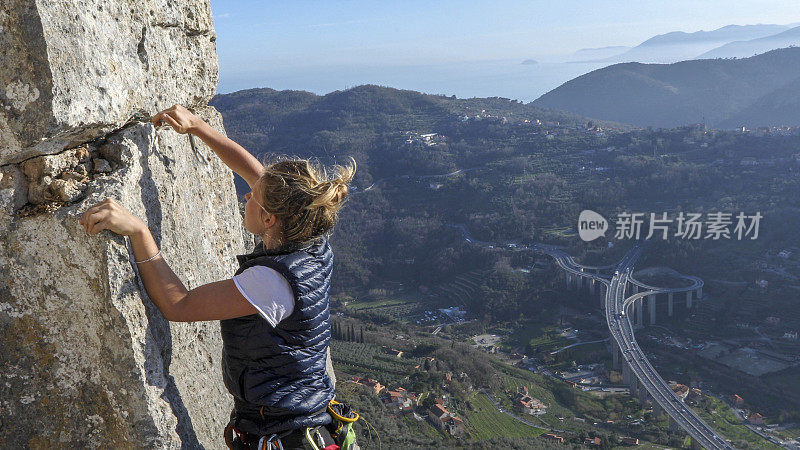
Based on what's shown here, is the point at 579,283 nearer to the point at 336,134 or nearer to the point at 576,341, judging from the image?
the point at 576,341

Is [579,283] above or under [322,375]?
under

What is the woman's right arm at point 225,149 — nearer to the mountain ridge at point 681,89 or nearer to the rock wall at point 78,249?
the rock wall at point 78,249

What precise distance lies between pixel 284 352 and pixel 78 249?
0.75 meters

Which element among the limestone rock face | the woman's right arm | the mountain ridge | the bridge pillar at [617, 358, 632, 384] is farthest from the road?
the mountain ridge

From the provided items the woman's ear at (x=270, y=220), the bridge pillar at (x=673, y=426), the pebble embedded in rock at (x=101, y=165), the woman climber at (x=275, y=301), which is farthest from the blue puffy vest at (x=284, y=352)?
the bridge pillar at (x=673, y=426)

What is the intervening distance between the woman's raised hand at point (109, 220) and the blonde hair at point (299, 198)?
422 millimetres

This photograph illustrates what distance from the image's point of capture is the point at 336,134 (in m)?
64.7

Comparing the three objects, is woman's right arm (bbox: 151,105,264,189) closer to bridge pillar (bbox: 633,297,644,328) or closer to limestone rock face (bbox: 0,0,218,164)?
limestone rock face (bbox: 0,0,218,164)

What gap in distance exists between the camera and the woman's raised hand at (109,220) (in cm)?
191

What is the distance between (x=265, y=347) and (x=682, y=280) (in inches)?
1704

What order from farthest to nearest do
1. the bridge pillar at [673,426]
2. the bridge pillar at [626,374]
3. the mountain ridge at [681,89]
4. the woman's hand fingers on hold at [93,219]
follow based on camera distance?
the mountain ridge at [681,89]
the bridge pillar at [626,374]
the bridge pillar at [673,426]
the woman's hand fingers on hold at [93,219]

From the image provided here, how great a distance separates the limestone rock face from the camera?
183 cm

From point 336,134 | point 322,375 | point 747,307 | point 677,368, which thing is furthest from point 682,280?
point 322,375

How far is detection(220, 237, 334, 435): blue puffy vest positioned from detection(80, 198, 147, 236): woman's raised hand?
37cm
